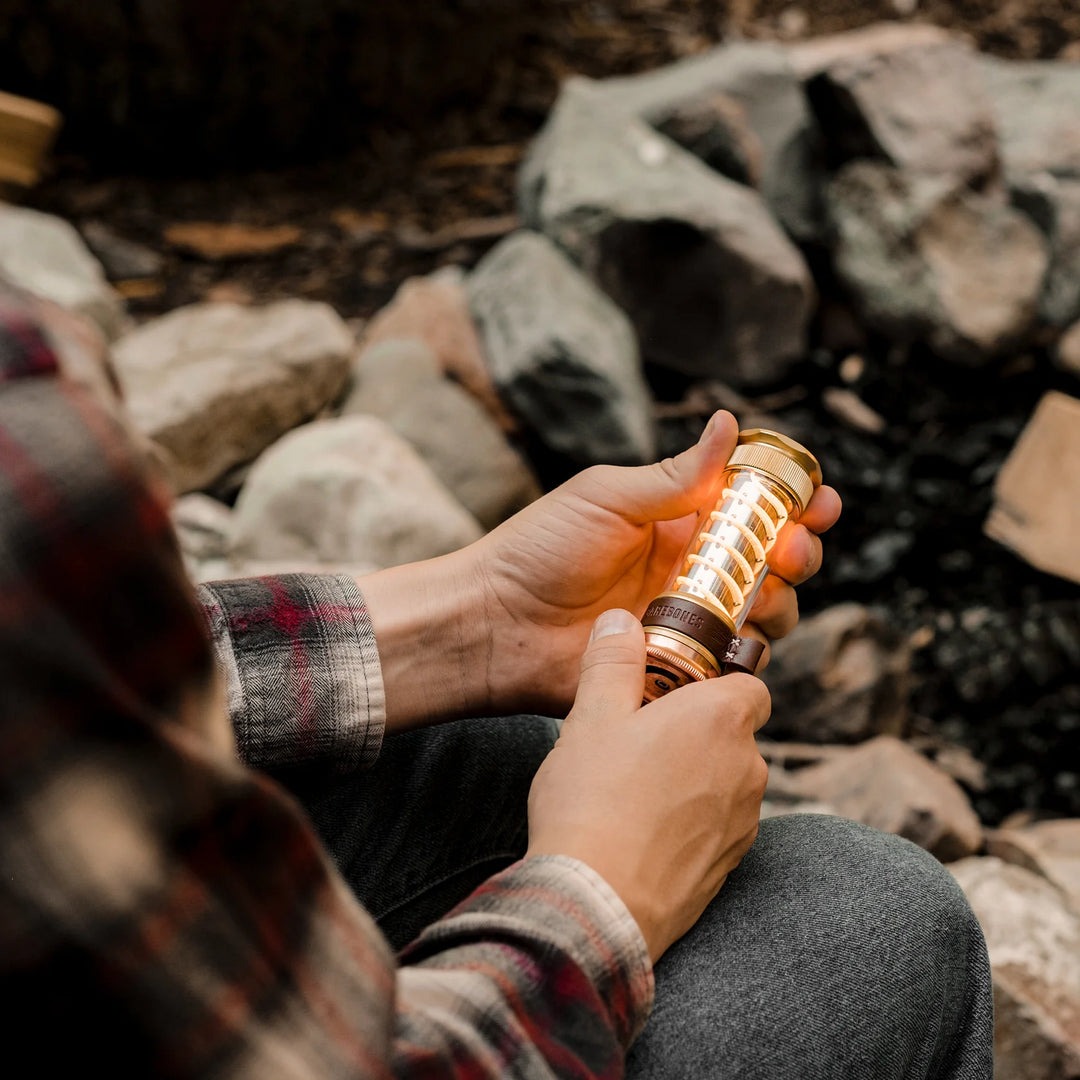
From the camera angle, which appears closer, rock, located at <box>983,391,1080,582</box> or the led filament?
the led filament

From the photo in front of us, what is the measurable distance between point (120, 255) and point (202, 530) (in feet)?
5.87

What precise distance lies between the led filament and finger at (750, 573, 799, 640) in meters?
0.11

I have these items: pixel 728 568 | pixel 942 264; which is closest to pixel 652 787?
pixel 728 568

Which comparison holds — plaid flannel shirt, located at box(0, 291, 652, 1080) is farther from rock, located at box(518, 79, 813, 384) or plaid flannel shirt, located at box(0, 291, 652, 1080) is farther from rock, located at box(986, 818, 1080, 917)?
rock, located at box(518, 79, 813, 384)

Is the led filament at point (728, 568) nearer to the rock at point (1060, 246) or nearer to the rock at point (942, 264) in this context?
the rock at point (942, 264)

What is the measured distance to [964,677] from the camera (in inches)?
103

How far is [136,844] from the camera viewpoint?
476mm

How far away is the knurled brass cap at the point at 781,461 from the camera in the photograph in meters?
1.09

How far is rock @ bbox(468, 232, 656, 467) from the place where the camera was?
2.75 m

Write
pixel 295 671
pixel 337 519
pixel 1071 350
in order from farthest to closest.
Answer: pixel 1071 350 < pixel 337 519 < pixel 295 671

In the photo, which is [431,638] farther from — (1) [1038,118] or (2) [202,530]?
(1) [1038,118]

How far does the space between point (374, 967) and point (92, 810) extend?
21 centimetres

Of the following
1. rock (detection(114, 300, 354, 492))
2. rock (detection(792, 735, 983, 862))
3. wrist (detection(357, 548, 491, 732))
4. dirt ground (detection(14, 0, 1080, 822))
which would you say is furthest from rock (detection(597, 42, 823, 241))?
wrist (detection(357, 548, 491, 732))

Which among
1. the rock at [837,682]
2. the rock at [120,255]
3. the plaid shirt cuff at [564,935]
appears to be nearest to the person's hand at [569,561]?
the plaid shirt cuff at [564,935]
